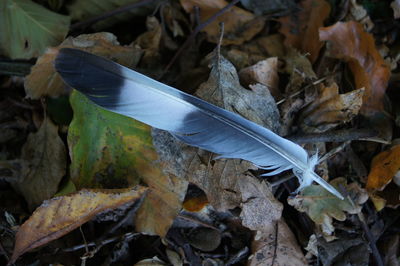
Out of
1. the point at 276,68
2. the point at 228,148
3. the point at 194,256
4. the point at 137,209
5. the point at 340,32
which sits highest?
the point at 340,32

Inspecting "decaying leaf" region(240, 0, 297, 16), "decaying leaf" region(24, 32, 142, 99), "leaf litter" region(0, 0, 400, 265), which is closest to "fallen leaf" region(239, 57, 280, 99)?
"leaf litter" region(0, 0, 400, 265)

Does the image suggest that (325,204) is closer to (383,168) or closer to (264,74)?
(383,168)

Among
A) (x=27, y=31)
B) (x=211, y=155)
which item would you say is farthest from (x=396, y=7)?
(x=27, y=31)

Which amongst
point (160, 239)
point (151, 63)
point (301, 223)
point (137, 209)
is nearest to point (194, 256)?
point (160, 239)

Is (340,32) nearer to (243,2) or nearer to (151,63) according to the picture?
(243,2)

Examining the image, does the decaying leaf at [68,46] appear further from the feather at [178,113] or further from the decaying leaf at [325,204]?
the decaying leaf at [325,204]

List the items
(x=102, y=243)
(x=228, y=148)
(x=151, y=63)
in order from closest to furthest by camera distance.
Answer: (x=228, y=148), (x=102, y=243), (x=151, y=63)

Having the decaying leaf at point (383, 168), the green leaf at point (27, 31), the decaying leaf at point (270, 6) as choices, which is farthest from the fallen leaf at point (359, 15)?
the green leaf at point (27, 31)
